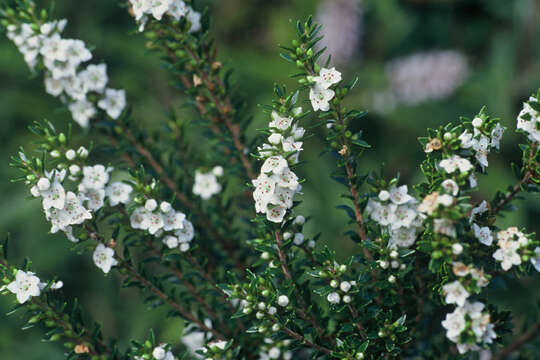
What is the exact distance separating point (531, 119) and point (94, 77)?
53.5 inches

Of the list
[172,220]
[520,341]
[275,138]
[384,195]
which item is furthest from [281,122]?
[520,341]

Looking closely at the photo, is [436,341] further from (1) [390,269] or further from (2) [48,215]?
(2) [48,215]

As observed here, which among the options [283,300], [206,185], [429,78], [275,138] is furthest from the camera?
[429,78]

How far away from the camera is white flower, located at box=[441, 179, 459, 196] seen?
1267 millimetres

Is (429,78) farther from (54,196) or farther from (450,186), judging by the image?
(54,196)

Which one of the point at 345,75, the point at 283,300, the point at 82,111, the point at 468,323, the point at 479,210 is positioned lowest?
the point at 468,323

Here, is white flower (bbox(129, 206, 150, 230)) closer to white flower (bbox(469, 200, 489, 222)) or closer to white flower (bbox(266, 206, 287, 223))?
white flower (bbox(266, 206, 287, 223))

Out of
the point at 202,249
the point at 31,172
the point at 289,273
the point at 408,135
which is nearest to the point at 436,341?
the point at 289,273

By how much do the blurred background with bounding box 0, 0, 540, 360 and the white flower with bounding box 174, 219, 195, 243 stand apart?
204cm

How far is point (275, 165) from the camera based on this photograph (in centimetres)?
131

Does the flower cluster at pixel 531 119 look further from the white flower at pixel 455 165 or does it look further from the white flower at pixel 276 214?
the white flower at pixel 276 214

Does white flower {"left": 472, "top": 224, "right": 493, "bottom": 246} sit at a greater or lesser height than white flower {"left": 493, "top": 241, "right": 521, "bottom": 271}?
greater

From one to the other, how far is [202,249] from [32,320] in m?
0.61

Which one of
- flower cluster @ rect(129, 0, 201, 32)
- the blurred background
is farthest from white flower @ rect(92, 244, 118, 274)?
the blurred background
